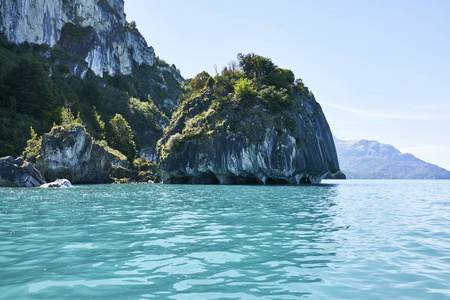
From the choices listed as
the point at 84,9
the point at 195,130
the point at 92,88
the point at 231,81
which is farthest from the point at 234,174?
the point at 84,9

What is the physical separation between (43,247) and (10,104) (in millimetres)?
63958

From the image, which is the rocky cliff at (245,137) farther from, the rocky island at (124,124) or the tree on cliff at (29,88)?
the tree on cliff at (29,88)

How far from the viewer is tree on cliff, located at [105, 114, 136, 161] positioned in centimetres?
8256

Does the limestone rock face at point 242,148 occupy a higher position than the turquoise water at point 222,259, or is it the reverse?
the limestone rock face at point 242,148

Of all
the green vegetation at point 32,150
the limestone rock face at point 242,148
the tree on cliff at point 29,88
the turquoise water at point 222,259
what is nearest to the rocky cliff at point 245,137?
the limestone rock face at point 242,148

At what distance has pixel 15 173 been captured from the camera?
37.5 metres

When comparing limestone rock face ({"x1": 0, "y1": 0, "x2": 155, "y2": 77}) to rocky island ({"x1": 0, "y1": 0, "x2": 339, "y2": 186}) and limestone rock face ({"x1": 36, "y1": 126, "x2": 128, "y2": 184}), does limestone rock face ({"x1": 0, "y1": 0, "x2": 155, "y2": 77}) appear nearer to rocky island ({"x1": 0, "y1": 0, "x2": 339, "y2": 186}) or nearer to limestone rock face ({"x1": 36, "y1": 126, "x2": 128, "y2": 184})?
rocky island ({"x1": 0, "y1": 0, "x2": 339, "y2": 186})

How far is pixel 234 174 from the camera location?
53.9m

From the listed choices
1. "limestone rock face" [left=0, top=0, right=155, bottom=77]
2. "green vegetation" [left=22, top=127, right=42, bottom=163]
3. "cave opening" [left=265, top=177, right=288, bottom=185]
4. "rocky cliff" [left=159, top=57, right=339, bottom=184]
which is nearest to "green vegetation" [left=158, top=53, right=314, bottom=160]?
"rocky cliff" [left=159, top=57, right=339, bottom=184]

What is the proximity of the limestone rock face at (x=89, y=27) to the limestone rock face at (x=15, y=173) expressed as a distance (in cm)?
5278

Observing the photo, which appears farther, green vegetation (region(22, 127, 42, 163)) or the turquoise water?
green vegetation (region(22, 127, 42, 163))

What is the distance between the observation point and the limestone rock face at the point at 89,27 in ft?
249

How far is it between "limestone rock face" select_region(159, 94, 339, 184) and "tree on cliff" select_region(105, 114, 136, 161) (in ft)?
76.8

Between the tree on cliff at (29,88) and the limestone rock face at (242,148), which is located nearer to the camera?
the limestone rock face at (242,148)
